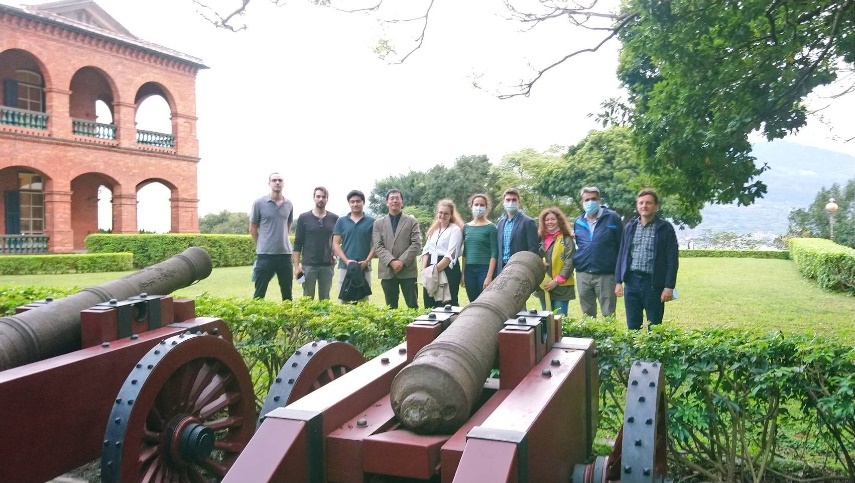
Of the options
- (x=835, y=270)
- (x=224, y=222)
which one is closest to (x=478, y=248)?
(x=835, y=270)

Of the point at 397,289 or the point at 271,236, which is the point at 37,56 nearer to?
the point at 271,236

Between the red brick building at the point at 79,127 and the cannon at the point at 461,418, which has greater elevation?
the red brick building at the point at 79,127

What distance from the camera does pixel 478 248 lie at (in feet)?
21.6

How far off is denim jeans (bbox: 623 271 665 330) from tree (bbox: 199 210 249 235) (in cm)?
3309

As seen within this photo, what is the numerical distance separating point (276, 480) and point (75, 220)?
25.9 meters

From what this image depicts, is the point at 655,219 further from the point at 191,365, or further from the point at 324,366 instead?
the point at 191,365

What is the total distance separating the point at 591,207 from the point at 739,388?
3.19 metres

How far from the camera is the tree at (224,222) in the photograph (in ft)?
122

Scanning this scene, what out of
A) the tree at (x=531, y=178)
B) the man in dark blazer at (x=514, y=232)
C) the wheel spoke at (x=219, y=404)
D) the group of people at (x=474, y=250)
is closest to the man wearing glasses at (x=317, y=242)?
the group of people at (x=474, y=250)

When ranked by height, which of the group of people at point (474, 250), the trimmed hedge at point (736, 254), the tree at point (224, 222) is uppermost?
the tree at point (224, 222)

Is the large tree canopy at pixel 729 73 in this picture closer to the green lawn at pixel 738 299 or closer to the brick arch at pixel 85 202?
the green lawn at pixel 738 299

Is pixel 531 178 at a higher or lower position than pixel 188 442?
higher

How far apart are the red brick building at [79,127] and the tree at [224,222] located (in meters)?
10.4

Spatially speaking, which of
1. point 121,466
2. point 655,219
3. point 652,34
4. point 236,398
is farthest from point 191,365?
point 652,34
